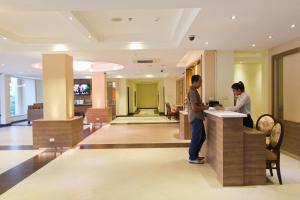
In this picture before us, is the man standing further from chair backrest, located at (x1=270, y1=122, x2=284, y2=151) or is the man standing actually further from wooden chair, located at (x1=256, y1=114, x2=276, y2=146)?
chair backrest, located at (x1=270, y1=122, x2=284, y2=151)

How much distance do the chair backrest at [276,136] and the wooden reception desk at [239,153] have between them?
7.9 inches

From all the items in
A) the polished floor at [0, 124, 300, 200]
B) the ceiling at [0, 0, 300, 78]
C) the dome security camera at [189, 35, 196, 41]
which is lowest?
the polished floor at [0, 124, 300, 200]

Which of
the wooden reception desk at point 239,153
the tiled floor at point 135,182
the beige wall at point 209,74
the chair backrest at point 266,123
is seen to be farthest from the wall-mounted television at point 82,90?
the wooden reception desk at point 239,153

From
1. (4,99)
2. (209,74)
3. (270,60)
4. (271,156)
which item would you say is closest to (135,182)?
(271,156)

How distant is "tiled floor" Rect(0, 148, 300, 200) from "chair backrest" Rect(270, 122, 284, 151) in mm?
548

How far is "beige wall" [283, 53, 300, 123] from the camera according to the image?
5392 mm

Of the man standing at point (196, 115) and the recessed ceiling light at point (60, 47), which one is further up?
the recessed ceiling light at point (60, 47)

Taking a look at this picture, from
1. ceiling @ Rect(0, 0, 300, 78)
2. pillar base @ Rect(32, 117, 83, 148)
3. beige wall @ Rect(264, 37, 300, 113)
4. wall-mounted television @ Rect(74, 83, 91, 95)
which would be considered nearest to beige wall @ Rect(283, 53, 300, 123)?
beige wall @ Rect(264, 37, 300, 113)

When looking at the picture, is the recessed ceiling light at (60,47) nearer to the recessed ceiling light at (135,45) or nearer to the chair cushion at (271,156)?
the recessed ceiling light at (135,45)

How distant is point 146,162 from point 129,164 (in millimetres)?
345

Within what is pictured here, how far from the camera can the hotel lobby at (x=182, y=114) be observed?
3480 millimetres

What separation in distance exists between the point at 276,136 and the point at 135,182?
84.5 inches

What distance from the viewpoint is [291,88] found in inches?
221

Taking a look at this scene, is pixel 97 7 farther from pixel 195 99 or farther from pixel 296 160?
pixel 296 160
